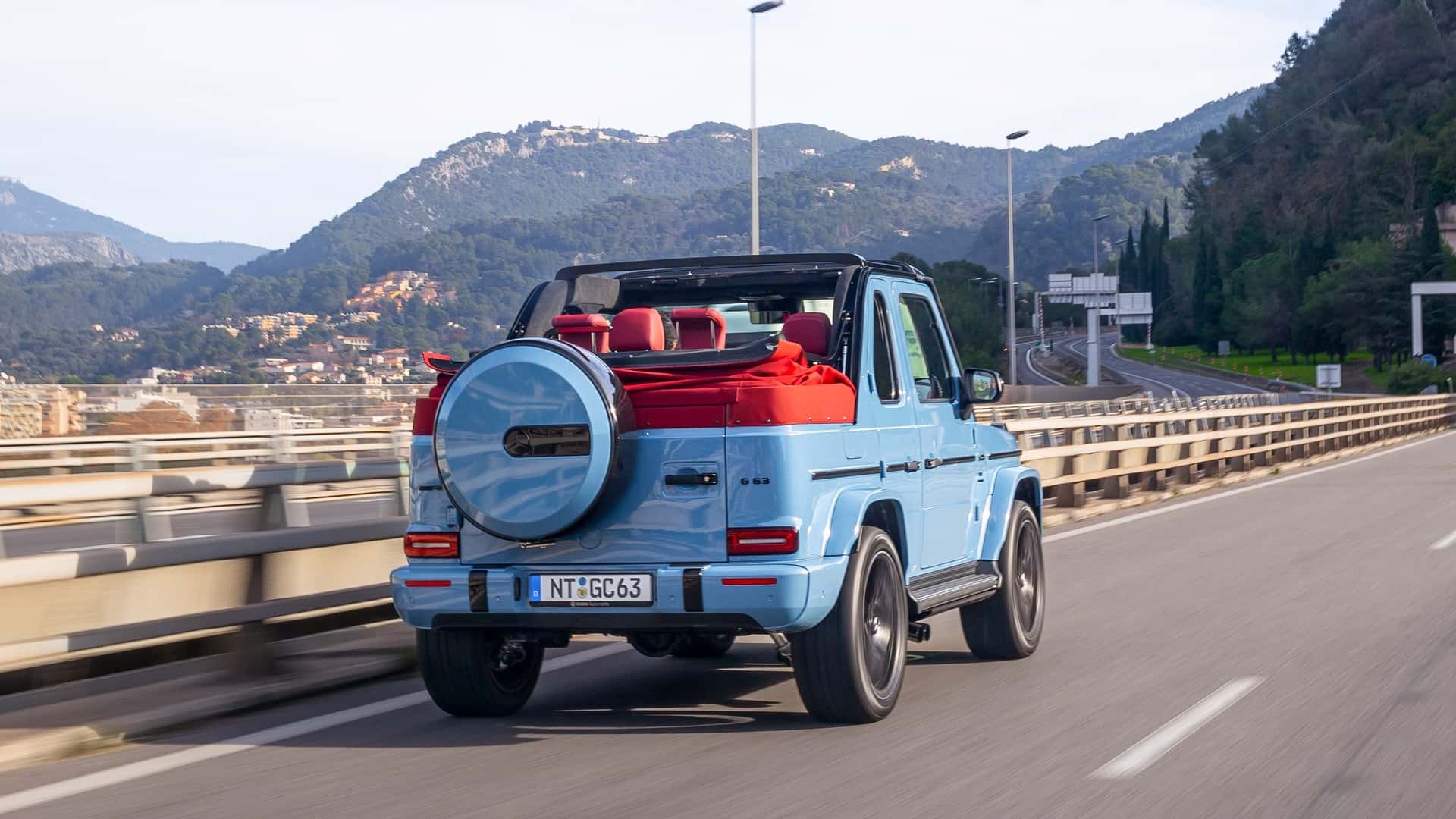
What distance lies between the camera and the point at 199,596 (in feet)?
24.7

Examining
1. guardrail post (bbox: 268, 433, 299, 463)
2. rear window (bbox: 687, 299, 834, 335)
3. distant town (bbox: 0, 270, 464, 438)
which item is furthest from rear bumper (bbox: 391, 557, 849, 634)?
distant town (bbox: 0, 270, 464, 438)

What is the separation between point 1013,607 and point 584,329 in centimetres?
294

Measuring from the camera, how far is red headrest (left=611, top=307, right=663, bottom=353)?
7.04m

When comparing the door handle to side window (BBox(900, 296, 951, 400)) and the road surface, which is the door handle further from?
the road surface

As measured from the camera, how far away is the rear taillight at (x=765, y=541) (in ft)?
21.0

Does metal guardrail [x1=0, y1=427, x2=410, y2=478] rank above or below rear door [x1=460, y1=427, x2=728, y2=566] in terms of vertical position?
below

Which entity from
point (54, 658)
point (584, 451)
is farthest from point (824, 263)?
point (54, 658)

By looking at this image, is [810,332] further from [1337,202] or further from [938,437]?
[1337,202]

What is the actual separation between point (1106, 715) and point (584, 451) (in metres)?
2.59

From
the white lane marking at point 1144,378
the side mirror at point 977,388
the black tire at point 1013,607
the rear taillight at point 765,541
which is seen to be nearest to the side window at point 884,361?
the side mirror at point 977,388

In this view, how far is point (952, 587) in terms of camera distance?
8.02 m

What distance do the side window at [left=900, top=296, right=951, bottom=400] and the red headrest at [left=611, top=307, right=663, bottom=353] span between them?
138cm

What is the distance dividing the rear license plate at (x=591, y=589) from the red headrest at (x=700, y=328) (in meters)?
1.12

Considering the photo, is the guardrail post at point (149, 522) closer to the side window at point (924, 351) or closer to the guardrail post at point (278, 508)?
the guardrail post at point (278, 508)
